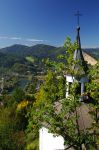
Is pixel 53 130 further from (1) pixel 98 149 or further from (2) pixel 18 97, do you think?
(2) pixel 18 97

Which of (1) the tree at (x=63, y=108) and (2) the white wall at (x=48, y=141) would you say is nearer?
A: (1) the tree at (x=63, y=108)

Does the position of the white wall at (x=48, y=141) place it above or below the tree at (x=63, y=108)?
below

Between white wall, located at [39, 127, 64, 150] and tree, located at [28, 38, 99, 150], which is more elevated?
tree, located at [28, 38, 99, 150]

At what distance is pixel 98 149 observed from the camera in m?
20.0

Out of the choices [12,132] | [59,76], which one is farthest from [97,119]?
[12,132]

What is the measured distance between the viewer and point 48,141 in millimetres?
28891

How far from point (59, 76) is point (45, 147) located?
12.8 m

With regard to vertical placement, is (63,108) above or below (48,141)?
above

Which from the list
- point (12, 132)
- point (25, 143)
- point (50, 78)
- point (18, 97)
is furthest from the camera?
point (18, 97)

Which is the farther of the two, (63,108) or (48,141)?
(48,141)

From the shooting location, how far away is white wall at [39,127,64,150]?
89.8 ft

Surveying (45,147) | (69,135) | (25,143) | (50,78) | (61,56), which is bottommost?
(25,143)

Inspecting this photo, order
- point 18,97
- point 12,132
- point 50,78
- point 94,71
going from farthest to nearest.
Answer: point 18,97 → point 12,132 → point 50,78 → point 94,71

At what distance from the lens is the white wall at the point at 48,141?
27375 millimetres
